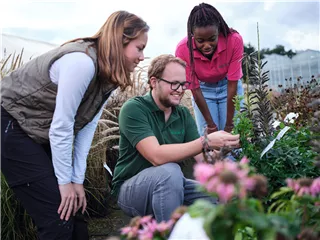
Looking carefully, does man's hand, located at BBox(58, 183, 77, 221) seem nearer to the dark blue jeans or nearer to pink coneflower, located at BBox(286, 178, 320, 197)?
the dark blue jeans

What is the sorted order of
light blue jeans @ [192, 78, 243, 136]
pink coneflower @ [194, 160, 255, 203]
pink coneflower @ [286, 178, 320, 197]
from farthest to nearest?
light blue jeans @ [192, 78, 243, 136], pink coneflower @ [286, 178, 320, 197], pink coneflower @ [194, 160, 255, 203]

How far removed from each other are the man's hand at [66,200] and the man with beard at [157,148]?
44 cm

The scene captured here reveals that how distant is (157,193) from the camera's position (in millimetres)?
2279

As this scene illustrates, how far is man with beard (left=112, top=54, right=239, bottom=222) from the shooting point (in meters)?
2.27

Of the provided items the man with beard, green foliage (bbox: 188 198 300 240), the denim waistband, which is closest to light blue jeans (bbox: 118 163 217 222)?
the man with beard

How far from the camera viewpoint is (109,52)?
1.99 metres

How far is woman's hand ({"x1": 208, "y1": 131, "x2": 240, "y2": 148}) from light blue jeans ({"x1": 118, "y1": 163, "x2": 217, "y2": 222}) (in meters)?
0.33

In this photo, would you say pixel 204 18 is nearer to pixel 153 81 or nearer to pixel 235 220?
pixel 153 81

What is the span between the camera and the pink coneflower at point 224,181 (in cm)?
63

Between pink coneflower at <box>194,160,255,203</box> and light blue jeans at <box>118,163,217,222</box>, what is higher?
pink coneflower at <box>194,160,255,203</box>

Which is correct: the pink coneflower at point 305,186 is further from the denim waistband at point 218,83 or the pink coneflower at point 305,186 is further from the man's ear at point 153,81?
the denim waistband at point 218,83

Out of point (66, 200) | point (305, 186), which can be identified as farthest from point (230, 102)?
point (305, 186)

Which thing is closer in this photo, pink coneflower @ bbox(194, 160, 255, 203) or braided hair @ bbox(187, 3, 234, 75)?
pink coneflower @ bbox(194, 160, 255, 203)

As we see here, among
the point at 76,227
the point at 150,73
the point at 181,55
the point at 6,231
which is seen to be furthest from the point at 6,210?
the point at 181,55
